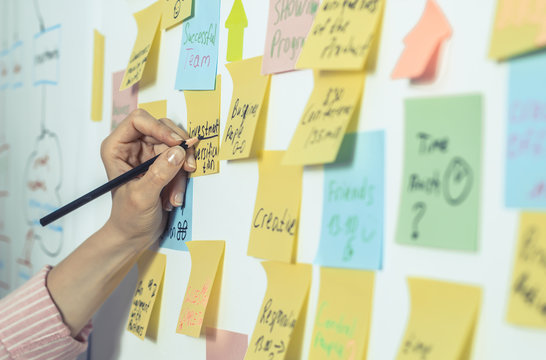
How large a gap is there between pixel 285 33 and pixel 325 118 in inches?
4.4

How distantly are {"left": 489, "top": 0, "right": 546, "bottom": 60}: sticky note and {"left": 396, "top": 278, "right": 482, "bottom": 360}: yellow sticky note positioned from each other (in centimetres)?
16

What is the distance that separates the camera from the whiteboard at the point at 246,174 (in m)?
0.36

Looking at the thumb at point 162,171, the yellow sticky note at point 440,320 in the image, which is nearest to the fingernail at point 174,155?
the thumb at point 162,171

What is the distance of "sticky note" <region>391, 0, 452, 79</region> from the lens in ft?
1.27

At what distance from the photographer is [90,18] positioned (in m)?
0.90

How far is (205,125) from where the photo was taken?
638 mm

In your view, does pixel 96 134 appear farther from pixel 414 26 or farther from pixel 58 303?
pixel 414 26

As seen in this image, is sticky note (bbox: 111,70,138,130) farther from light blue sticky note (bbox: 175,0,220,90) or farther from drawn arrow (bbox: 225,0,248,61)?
drawn arrow (bbox: 225,0,248,61)

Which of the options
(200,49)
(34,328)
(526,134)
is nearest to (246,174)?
(200,49)

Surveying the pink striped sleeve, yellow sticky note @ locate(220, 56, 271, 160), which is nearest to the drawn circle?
yellow sticky note @ locate(220, 56, 271, 160)

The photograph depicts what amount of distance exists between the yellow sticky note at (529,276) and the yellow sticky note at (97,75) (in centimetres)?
70

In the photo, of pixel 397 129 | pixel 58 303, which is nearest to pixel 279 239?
pixel 397 129

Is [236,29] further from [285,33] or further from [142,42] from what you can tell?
[142,42]

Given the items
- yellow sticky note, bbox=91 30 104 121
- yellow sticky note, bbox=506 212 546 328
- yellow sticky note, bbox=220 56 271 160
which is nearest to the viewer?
yellow sticky note, bbox=506 212 546 328
